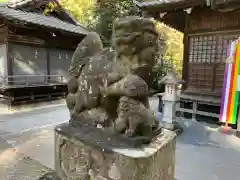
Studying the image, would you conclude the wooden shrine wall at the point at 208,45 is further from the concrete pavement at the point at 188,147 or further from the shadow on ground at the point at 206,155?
the shadow on ground at the point at 206,155

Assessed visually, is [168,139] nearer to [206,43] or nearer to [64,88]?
[206,43]

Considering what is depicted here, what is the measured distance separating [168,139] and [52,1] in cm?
1094

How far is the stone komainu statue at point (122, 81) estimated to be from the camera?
4.88 feet

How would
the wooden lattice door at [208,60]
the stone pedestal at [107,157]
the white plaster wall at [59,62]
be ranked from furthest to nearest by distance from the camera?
the white plaster wall at [59,62]
the wooden lattice door at [208,60]
the stone pedestal at [107,157]

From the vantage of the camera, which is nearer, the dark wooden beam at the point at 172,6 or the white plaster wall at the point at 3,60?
the dark wooden beam at the point at 172,6

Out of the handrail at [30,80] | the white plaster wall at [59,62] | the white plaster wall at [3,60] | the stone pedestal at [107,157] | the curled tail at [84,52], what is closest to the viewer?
the stone pedestal at [107,157]

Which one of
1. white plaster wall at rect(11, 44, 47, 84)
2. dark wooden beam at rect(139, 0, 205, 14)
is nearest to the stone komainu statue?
dark wooden beam at rect(139, 0, 205, 14)

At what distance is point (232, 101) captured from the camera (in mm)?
4676

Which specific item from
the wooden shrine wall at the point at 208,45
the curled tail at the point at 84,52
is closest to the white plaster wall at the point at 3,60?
the wooden shrine wall at the point at 208,45

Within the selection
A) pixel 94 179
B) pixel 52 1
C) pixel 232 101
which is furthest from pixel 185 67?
pixel 52 1

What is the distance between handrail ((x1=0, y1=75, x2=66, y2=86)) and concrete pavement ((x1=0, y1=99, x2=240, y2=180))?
2.37 meters

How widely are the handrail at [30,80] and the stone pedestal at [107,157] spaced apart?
266 inches

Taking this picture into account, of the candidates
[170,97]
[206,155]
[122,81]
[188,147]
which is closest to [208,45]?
[170,97]

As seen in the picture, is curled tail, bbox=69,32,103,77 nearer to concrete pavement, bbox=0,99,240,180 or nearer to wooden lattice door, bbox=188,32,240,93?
concrete pavement, bbox=0,99,240,180
